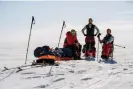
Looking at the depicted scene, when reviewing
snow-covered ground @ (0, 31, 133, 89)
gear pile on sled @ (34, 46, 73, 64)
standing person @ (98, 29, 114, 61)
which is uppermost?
standing person @ (98, 29, 114, 61)

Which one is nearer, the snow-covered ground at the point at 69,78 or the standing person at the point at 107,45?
the snow-covered ground at the point at 69,78

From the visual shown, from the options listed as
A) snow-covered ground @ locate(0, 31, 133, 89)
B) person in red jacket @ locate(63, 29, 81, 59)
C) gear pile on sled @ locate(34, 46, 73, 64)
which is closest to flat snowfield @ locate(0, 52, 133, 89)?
snow-covered ground @ locate(0, 31, 133, 89)

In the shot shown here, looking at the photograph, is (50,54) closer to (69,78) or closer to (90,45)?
(90,45)

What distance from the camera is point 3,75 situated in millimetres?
9805

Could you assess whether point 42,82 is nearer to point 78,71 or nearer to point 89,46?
point 78,71

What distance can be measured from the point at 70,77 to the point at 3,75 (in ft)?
6.31

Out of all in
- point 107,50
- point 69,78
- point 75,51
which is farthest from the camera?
point 75,51

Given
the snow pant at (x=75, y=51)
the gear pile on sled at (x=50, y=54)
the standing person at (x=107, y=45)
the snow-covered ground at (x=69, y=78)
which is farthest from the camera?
the snow pant at (x=75, y=51)

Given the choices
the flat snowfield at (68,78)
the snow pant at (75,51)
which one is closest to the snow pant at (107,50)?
the snow pant at (75,51)

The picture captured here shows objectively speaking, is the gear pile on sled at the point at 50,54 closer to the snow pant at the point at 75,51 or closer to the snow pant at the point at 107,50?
the snow pant at the point at 75,51

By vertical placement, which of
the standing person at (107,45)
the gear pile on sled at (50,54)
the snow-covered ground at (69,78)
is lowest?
the snow-covered ground at (69,78)

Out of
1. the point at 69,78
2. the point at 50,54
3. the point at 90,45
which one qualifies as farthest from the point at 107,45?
the point at 69,78

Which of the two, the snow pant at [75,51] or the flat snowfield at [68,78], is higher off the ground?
the snow pant at [75,51]

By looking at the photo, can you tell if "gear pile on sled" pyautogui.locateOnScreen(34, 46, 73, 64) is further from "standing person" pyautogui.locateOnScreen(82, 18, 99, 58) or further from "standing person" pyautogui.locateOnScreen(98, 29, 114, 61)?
"standing person" pyautogui.locateOnScreen(98, 29, 114, 61)
